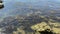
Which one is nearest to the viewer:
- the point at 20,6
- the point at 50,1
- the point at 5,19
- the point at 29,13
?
the point at 5,19

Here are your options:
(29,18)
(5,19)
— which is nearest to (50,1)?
(29,18)

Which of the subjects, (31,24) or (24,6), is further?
(24,6)

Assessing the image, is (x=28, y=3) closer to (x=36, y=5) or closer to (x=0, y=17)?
(x=36, y=5)

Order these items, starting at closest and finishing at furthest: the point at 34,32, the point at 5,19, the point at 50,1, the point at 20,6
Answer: the point at 34,32 → the point at 5,19 → the point at 20,6 → the point at 50,1

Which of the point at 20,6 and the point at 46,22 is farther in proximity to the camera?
the point at 20,6

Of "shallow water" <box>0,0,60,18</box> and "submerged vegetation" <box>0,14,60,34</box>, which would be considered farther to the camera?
"shallow water" <box>0,0,60,18</box>

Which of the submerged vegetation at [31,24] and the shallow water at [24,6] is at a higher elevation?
the shallow water at [24,6]

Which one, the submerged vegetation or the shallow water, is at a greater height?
the shallow water

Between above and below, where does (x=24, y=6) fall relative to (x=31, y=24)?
above

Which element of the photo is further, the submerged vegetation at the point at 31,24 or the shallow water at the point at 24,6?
the shallow water at the point at 24,6
